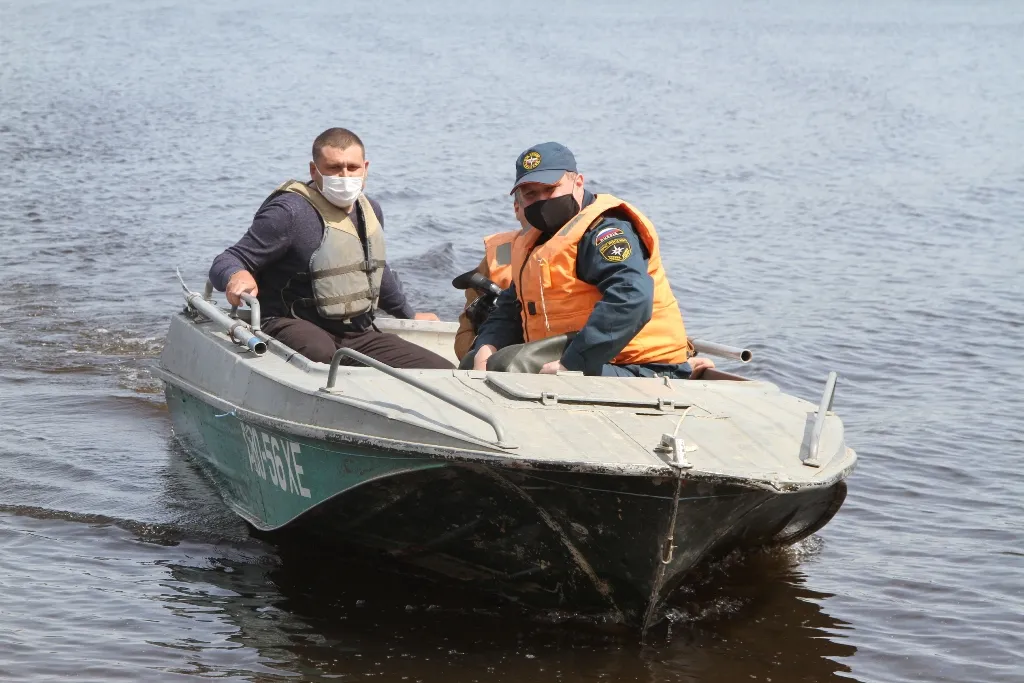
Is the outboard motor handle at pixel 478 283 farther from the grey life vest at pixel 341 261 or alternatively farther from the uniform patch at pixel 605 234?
the uniform patch at pixel 605 234

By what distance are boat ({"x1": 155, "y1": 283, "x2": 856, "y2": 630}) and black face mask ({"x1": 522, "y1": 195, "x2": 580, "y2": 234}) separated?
60cm

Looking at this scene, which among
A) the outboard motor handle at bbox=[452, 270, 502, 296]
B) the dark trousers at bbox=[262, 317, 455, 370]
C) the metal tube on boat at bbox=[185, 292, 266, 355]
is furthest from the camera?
the outboard motor handle at bbox=[452, 270, 502, 296]

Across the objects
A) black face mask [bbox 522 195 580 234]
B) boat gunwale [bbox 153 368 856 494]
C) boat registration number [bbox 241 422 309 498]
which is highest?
black face mask [bbox 522 195 580 234]

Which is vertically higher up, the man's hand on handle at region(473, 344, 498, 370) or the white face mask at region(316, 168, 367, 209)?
the white face mask at region(316, 168, 367, 209)

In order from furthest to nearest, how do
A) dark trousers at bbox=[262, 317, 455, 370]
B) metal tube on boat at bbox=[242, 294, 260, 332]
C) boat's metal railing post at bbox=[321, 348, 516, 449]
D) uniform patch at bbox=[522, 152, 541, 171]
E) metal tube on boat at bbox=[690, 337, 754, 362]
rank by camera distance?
metal tube on boat at bbox=[690, 337, 754, 362], dark trousers at bbox=[262, 317, 455, 370], metal tube on boat at bbox=[242, 294, 260, 332], uniform patch at bbox=[522, 152, 541, 171], boat's metal railing post at bbox=[321, 348, 516, 449]

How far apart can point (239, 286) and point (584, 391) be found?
5.12ft

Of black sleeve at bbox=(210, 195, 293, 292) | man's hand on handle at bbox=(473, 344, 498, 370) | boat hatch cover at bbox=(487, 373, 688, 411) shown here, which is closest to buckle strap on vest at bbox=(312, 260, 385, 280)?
black sleeve at bbox=(210, 195, 293, 292)

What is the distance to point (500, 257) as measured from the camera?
574 centimetres

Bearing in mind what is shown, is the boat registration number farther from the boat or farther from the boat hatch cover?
the boat hatch cover

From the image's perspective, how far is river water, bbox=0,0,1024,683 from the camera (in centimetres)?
473

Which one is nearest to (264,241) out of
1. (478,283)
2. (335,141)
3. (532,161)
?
(335,141)

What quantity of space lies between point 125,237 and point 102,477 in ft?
20.6

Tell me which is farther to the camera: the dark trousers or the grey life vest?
the grey life vest

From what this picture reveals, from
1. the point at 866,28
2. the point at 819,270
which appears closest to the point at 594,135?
the point at 819,270
